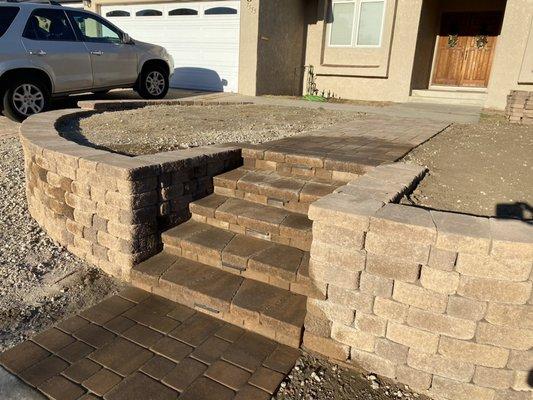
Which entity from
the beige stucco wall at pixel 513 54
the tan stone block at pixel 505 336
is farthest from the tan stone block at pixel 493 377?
the beige stucco wall at pixel 513 54

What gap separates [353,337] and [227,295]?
0.93m

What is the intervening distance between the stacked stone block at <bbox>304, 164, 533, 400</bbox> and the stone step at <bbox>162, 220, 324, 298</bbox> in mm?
406

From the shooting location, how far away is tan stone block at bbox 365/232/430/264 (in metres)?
2.26

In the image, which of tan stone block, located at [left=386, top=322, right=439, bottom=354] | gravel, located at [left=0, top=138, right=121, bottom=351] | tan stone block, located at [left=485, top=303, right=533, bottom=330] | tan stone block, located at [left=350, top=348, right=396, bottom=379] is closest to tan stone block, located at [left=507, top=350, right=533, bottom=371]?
tan stone block, located at [left=485, top=303, right=533, bottom=330]

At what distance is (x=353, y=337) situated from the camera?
2.53 m

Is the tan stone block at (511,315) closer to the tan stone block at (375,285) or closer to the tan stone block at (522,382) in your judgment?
the tan stone block at (522,382)

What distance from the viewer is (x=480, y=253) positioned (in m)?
2.12

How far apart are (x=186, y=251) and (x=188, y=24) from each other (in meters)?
11.3

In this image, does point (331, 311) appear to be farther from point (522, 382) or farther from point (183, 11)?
point (183, 11)

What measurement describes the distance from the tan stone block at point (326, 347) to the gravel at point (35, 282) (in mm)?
1616

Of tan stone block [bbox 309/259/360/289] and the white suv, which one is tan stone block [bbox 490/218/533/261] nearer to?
tan stone block [bbox 309/259/360/289]

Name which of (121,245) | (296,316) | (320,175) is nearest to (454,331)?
(296,316)

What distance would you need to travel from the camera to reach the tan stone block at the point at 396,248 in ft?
7.40

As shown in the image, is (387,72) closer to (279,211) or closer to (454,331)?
(279,211)
